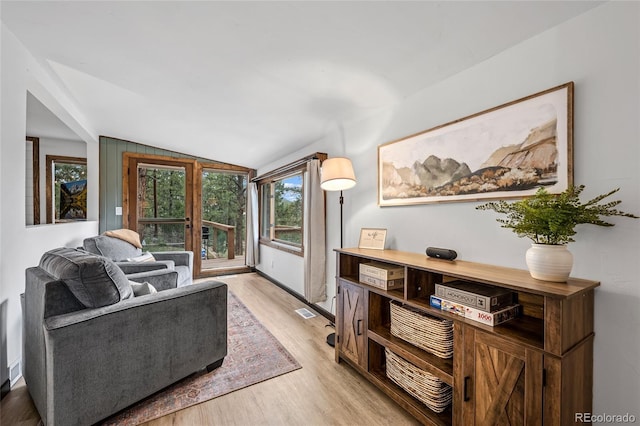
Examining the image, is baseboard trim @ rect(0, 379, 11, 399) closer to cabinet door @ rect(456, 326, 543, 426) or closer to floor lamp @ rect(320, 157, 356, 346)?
floor lamp @ rect(320, 157, 356, 346)

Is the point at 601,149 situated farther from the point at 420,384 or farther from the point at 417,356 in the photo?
the point at 420,384

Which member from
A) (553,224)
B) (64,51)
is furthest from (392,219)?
(64,51)

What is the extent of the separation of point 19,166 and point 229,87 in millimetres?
1574

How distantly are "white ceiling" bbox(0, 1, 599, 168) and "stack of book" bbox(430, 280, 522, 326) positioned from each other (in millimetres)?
1328

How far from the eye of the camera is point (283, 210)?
4367 mm

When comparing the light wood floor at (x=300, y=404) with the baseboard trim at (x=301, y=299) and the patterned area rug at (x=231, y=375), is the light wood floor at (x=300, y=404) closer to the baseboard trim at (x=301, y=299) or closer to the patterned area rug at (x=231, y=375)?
the patterned area rug at (x=231, y=375)

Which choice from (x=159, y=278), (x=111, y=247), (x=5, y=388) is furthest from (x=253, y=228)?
(x=5, y=388)

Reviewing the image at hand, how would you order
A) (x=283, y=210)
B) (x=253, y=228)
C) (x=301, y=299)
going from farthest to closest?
(x=253, y=228) → (x=283, y=210) → (x=301, y=299)

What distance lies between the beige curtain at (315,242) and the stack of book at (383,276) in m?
1.06

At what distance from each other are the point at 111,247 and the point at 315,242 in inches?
91.4

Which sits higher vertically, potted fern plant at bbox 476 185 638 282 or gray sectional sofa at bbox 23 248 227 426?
potted fern plant at bbox 476 185 638 282

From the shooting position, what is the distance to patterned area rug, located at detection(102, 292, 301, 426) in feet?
5.36

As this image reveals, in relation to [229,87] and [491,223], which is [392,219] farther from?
[229,87]

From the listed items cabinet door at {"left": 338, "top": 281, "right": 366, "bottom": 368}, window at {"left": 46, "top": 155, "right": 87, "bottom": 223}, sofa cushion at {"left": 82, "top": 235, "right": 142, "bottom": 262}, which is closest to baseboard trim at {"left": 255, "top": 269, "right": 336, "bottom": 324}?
cabinet door at {"left": 338, "top": 281, "right": 366, "bottom": 368}
